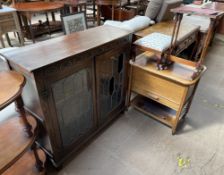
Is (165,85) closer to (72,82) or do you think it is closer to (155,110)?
(155,110)

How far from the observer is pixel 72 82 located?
124 centimetres

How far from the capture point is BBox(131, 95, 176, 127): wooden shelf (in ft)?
6.22

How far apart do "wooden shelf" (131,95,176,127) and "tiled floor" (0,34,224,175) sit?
0.07 metres

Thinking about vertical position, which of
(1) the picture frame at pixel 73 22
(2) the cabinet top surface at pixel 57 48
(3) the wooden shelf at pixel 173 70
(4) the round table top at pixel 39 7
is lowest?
(3) the wooden shelf at pixel 173 70

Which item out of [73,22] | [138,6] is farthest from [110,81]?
[138,6]

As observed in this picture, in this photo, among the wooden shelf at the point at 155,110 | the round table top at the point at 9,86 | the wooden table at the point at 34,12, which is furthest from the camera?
the wooden table at the point at 34,12

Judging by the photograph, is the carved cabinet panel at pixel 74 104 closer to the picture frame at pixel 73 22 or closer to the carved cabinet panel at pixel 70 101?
the carved cabinet panel at pixel 70 101

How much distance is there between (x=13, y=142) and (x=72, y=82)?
1.74 feet

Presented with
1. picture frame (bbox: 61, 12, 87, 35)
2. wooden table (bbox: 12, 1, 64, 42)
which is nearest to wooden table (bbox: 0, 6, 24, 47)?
wooden table (bbox: 12, 1, 64, 42)

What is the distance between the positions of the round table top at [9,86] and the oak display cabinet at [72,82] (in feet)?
0.18

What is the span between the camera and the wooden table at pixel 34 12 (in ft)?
10.6

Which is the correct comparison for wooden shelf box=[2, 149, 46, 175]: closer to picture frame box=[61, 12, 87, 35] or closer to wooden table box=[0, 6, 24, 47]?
picture frame box=[61, 12, 87, 35]

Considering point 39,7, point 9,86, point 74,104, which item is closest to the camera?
point 9,86

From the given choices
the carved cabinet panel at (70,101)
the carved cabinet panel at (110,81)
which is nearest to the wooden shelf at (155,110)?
the carved cabinet panel at (110,81)
